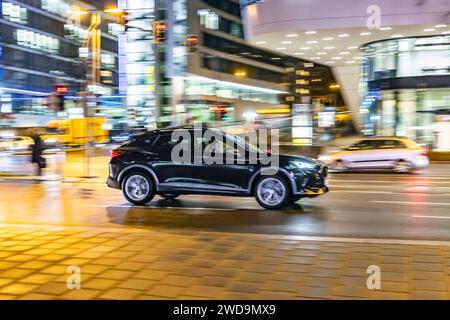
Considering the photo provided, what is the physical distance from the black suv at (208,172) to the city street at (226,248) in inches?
15.6

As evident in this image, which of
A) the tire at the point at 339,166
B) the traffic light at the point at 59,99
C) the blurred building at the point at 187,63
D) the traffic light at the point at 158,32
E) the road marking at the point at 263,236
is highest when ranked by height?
the blurred building at the point at 187,63

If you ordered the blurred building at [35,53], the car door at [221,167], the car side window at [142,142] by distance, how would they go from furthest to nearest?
the blurred building at [35,53]
the car side window at [142,142]
the car door at [221,167]

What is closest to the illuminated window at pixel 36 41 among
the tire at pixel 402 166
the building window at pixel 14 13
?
the building window at pixel 14 13

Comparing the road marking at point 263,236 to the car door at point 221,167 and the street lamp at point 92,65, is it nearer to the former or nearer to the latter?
the car door at point 221,167

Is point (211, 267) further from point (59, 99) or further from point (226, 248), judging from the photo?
Answer: point (59, 99)

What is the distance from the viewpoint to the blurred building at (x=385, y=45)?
1178 inches

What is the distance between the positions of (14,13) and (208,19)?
28.7m

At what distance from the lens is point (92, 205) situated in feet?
39.8

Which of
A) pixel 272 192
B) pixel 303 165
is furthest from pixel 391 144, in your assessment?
pixel 272 192

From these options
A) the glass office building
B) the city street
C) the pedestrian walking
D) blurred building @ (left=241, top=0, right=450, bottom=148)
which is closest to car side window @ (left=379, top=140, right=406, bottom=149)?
the city street

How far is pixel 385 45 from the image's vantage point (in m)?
37.1

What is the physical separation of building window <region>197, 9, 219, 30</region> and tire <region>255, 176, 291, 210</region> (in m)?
68.5

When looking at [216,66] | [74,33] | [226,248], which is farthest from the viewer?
[74,33]

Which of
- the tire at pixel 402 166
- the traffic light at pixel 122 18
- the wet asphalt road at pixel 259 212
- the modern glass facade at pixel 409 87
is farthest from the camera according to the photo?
the modern glass facade at pixel 409 87
